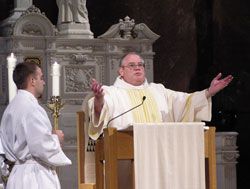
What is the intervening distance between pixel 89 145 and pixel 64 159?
1.69m

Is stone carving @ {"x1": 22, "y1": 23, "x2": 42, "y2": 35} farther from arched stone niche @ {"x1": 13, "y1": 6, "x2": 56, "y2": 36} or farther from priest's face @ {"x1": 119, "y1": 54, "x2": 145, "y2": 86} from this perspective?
priest's face @ {"x1": 119, "y1": 54, "x2": 145, "y2": 86}

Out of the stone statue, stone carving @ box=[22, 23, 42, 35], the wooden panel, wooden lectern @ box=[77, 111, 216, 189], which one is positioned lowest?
the wooden panel

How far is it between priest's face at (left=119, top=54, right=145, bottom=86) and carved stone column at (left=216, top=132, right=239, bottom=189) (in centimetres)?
506

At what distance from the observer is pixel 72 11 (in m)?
11.0

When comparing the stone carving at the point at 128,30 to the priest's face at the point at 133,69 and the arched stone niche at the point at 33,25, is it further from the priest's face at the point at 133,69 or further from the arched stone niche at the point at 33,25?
the priest's face at the point at 133,69

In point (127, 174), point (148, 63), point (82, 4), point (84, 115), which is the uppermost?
point (82, 4)

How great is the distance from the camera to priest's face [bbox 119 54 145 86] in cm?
572

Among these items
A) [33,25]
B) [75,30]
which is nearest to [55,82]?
[33,25]

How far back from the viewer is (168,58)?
1284cm

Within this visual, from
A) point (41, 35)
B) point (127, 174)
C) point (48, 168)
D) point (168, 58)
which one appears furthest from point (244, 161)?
point (48, 168)

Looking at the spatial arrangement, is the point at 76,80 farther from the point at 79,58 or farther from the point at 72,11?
the point at 72,11

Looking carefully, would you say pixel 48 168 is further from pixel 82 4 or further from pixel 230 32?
pixel 230 32

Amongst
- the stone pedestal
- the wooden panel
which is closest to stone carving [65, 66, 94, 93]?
the stone pedestal

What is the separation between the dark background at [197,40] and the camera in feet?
40.7
